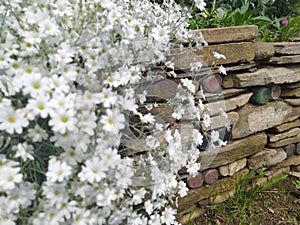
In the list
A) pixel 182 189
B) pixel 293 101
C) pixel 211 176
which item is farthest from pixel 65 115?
pixel 293 101

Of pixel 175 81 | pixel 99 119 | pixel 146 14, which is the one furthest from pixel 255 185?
pixel 99 119

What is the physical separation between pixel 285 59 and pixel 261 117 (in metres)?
0.33

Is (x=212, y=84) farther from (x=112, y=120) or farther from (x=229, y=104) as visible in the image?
(x=112, y=120)

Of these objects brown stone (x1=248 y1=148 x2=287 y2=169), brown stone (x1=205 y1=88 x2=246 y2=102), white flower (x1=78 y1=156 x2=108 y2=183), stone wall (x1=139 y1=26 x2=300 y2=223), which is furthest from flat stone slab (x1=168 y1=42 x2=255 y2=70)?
white flower (x1=78 y1=156 x2=108 y2=183)

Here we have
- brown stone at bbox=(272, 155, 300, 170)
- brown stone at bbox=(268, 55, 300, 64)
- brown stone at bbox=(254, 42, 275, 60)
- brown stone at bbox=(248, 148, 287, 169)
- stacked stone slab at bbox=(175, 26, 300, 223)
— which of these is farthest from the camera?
brown stone at bbox=(272, 155, 300, 170)

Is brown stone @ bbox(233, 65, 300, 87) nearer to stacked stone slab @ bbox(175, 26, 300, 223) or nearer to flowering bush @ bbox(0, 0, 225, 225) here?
stacked stone slab @ bbox(175, 26, 300, 223)

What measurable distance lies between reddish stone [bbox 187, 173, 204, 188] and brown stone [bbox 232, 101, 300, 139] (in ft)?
0.89

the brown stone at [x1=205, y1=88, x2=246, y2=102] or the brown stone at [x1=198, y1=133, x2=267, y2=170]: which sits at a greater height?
the brown stone at [x1=205, y1=88, x2=246, y2=102]

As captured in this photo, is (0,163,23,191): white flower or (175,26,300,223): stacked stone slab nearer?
(0,163,23,191): white flower

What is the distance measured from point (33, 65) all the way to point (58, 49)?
81 millimetres

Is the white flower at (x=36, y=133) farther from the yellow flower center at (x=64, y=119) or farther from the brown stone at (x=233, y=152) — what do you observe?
the brown stone at (x=233, y=152)

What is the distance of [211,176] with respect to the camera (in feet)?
6.23

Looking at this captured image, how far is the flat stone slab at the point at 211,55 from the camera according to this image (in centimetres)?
155

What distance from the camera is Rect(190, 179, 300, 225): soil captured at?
194cm
